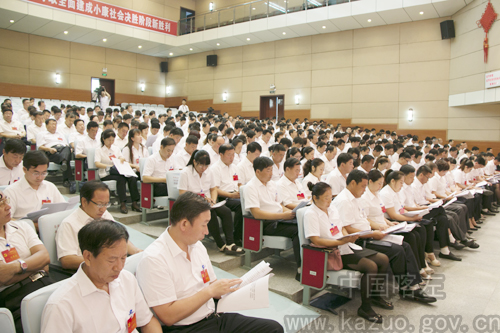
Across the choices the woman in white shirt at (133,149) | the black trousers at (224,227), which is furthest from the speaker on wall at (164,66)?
the black trousers at (224,227)

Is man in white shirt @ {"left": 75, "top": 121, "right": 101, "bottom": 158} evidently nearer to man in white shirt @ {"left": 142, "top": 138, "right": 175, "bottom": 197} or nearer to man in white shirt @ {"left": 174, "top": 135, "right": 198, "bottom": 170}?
man in white shirt @ {"left": 142, "top": 138, "right": 175, "bottom": 197}

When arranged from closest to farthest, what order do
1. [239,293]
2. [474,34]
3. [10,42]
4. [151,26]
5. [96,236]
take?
[96,236]
[239,293]
[474,34]
[10,42]
[151,26]

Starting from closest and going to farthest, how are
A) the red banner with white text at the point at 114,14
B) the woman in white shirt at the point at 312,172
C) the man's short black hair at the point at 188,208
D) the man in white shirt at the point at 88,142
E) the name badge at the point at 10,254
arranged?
the man's short black hair at the point at 188,208 → the name badge at the point at 10,254 → the woman in white shirt at the point at 312,172 → the man in white shirt at the point at 88,142 → the red banner with white text at the point at 114,14

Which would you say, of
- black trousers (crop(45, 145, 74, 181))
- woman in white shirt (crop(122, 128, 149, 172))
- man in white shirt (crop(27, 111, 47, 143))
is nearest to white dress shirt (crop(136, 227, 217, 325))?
woman in white shirt (crop(122, 128, 149, 172))

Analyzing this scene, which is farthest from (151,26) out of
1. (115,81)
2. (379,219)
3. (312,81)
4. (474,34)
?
(379,219)

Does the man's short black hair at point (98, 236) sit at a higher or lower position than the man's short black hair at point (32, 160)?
lower

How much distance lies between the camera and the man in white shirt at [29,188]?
8.33 ft

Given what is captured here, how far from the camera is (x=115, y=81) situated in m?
16.1

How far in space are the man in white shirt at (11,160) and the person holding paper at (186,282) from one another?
7.00ft

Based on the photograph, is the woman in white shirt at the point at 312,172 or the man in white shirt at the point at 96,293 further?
the woman in white shirt at the point at 312,172

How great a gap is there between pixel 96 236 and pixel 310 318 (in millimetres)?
1929

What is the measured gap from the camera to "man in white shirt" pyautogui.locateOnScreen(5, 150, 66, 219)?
2.54 m

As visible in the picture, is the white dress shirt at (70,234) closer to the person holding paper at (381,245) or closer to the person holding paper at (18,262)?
the person holding paper at (18,262)

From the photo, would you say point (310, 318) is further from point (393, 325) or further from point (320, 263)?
point (393, 325)
